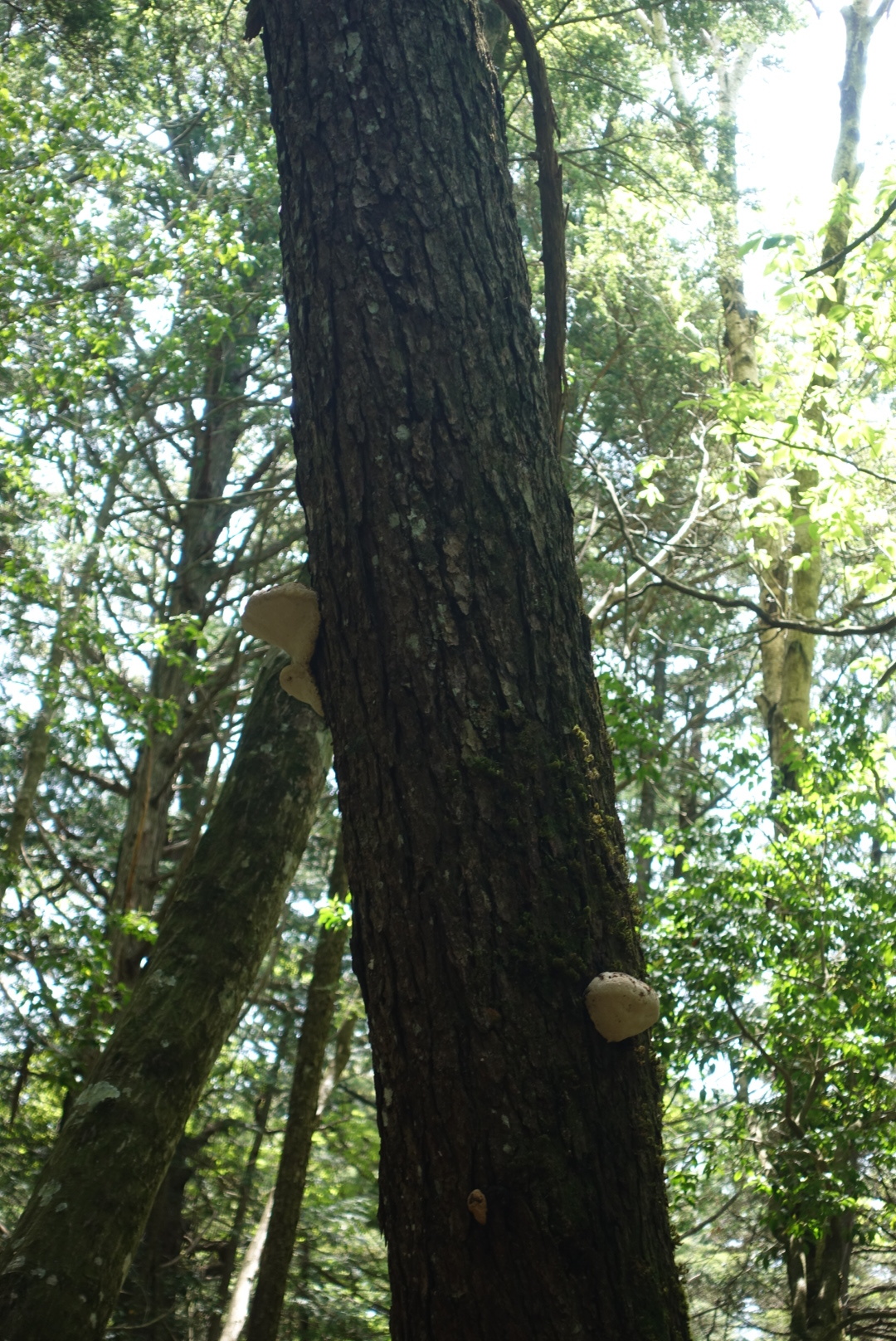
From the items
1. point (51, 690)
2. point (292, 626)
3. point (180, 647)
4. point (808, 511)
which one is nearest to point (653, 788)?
point (808, 511)

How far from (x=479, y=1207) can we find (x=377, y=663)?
2.16 feet

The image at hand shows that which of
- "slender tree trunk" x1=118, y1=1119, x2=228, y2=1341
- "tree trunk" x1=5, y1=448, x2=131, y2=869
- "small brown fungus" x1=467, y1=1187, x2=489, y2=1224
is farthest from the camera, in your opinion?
"slender tree trunk" x1=118, y1=1119, x2=228, y2=1341

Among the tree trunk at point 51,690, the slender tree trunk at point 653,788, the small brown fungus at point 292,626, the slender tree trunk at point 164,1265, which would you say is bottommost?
the slender tree trunk at point 164,1265

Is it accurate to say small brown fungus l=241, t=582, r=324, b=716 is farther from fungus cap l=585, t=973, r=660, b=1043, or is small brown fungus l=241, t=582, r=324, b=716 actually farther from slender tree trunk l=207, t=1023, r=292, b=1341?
slender tree trunk l=207, t=1023, r=292, b=1341

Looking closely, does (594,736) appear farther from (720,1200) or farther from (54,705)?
(720,1200)

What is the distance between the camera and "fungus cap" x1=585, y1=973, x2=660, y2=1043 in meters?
1.12

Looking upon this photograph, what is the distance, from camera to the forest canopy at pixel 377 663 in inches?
145

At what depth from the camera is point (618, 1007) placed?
1131 mm

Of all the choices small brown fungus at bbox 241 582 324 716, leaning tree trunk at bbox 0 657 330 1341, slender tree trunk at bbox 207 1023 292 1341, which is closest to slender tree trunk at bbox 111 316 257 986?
slender tree trunk at bbox 207 1023 292 1341

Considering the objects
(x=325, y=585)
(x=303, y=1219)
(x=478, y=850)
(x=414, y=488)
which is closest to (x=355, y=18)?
(x=414, y=488)

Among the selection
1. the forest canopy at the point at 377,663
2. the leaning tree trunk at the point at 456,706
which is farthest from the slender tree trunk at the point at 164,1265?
the leaning tree trunk at the point at 456,706

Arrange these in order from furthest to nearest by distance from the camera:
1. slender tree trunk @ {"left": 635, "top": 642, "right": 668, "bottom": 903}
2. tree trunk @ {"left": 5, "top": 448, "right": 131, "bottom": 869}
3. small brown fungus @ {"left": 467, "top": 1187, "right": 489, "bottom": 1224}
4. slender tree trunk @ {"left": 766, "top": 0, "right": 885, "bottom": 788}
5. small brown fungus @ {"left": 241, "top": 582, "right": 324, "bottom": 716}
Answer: slender tree trunk @ {"left": 635, "top": 642, "right": 668, "bottom": 903}, slender tree trunk @ {"left": 766, "top": 0, "right": 885, "bottom": 788}, tree trunk @ {"left": 5, "top": 448, "right": 131, "bottom": 869}, small brown fungus @ {"left": 241, "top": 582, "right": 324, "bottom": 716}, small brown fungus @ {"left": 467, "top": 1187, "right": 489, "bottom": 1224}

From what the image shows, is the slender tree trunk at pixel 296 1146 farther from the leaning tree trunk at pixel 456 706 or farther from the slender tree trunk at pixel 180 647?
the leaning tree trunk at pixel 456 706

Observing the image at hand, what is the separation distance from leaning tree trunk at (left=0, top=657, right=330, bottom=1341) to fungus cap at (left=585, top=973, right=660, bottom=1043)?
232cm
